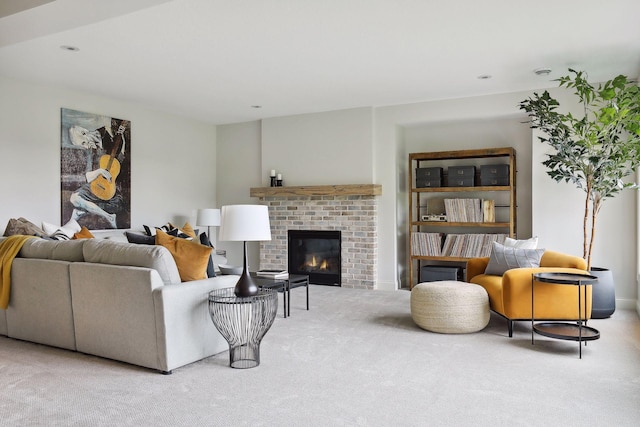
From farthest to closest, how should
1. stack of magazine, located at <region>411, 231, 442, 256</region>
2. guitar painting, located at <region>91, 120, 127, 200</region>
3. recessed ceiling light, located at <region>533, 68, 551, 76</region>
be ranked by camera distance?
1. stack of magazine, located at <region>411, 231, 442, 256</region>
2. guitar painting, located at <region>91, 120, 127, 200</region>
3. recessed ceiling light, located at <region>533, 68, 551, 76</region>

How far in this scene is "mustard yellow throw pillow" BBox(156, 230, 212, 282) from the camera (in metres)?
3.47

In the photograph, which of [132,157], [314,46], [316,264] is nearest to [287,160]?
[316,264]

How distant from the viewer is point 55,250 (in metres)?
3.78

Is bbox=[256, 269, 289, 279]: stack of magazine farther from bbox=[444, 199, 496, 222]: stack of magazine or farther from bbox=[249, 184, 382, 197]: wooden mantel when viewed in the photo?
bbox=[444, 199, 496, 222]: stack of magazine

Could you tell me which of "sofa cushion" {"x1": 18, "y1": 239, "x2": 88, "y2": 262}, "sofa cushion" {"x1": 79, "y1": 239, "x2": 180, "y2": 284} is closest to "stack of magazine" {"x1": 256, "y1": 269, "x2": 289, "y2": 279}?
"sofa cushion" {"x1": 79, "y1": 239, "x2": 180, "y2": 284}

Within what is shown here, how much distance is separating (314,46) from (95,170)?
335 centimetres

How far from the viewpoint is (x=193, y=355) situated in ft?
10.9

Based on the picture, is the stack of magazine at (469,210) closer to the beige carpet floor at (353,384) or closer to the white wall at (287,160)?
the white wall at (287,160)

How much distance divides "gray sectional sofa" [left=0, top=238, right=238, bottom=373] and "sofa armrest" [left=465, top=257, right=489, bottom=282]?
99.1 inches

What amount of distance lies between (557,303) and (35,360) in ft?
12.7

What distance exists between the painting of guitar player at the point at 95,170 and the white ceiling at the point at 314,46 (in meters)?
0.43

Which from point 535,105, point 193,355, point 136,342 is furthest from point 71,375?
point 535,105

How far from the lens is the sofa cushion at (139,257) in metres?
3.28

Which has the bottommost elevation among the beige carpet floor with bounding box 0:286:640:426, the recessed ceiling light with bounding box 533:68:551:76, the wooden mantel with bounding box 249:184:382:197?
the beige carpet floor with bounding box 0:286:640:426
